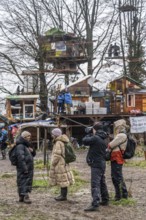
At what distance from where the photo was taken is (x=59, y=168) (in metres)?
11.0

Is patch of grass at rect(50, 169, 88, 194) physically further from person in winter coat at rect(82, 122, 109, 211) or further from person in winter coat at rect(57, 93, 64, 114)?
person in winter coat at rect(57, 93, 64, 114)

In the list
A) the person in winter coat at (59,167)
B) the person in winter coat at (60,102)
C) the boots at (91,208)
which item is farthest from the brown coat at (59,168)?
the person in winter coat at (60,102)

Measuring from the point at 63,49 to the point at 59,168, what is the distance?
1303 inches

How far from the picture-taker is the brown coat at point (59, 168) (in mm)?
11008

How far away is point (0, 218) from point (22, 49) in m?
32.9

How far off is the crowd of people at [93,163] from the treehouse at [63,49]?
30394 mm

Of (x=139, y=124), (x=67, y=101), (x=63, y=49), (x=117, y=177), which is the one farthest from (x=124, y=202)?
(x=63, y=49)

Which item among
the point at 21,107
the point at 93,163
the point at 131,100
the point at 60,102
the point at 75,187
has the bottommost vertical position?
the point at 75,187

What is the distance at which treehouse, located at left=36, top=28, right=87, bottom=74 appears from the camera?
42.0 metres

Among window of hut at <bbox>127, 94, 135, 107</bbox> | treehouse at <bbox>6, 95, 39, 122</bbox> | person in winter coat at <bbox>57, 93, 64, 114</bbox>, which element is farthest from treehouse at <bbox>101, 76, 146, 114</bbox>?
treehouse at <bbox>6, 95, 39, 122</bbox>

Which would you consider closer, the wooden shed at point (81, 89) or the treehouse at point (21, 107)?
the wooden shed at point (81, 89)

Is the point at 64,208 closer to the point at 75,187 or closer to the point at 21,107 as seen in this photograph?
the point at 75,187

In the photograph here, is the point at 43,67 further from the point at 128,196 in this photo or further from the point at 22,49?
the point at 128,196

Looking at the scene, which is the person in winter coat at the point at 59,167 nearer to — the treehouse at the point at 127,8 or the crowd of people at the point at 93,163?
the crowd of people at the point at 93,163
